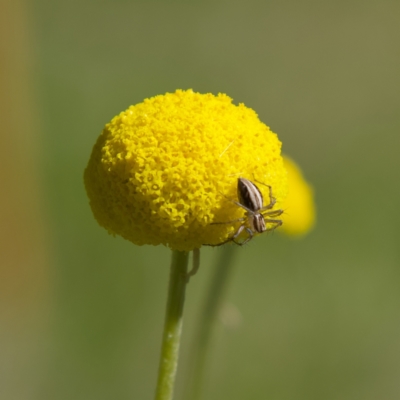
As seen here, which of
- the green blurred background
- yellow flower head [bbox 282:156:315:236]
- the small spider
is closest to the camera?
the small spider

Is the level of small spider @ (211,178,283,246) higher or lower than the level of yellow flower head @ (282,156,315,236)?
lower

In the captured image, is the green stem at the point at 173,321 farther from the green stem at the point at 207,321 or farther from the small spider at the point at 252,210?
the green stem at the point at 207,321

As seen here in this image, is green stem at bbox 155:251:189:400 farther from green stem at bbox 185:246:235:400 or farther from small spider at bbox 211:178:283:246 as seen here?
green stem at bbox 185:246:235:400

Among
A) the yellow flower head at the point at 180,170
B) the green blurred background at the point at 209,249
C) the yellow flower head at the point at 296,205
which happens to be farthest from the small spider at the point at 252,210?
the green blurred background at the point at 209,249

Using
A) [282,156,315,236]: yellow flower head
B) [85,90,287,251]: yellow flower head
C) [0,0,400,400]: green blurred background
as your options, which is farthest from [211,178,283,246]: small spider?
[0,0,400,400]: green blurred background

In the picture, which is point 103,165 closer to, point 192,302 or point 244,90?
point 192,302

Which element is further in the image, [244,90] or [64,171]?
[244,90]

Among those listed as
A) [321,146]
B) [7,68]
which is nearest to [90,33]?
[7,68]
